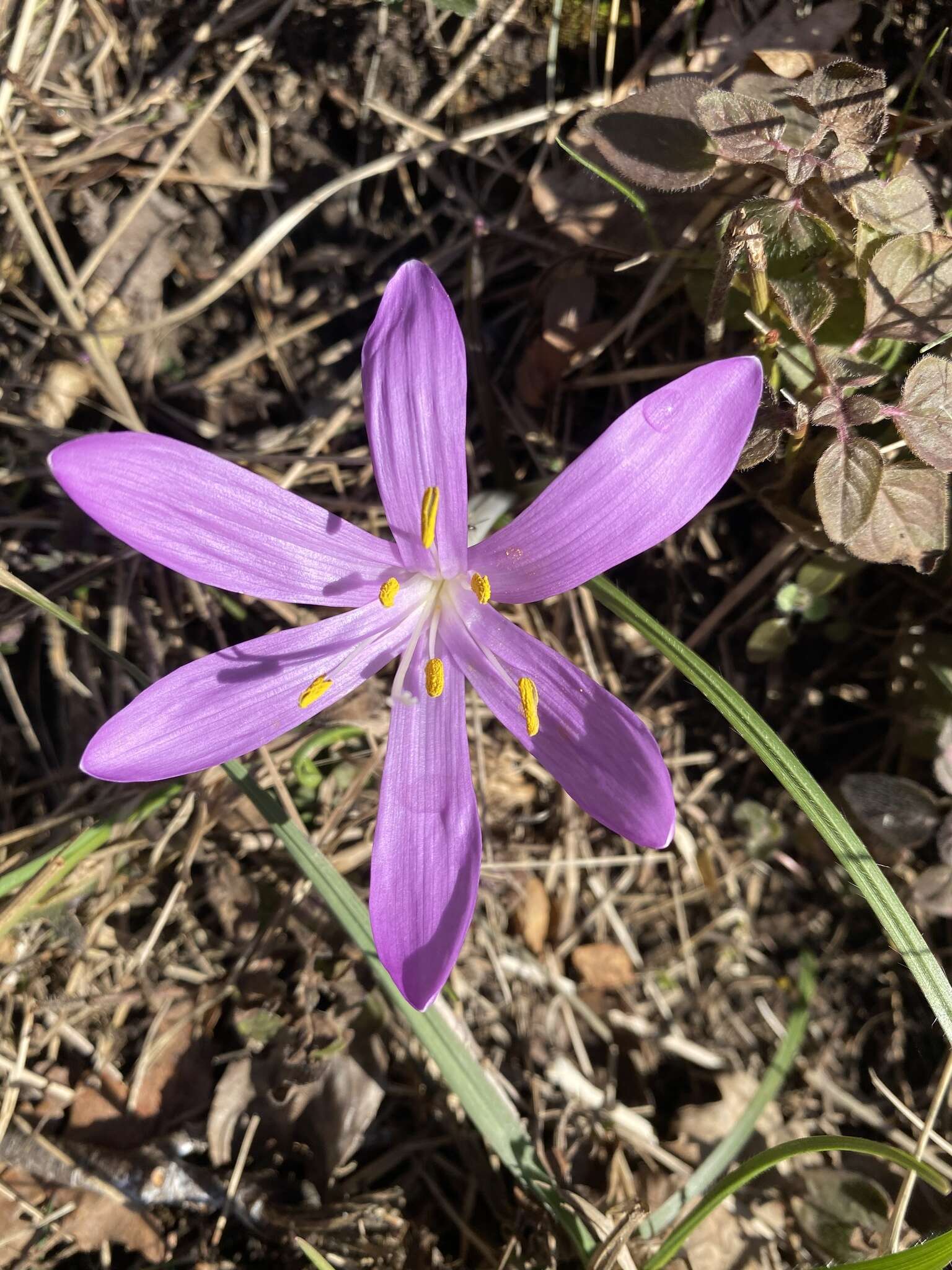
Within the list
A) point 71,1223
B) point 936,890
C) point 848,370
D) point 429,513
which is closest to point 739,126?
point 848,370

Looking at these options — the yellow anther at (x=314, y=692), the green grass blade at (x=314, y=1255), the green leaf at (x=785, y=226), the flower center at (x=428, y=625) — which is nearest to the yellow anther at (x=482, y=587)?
the flower center at (x=428, y=625)

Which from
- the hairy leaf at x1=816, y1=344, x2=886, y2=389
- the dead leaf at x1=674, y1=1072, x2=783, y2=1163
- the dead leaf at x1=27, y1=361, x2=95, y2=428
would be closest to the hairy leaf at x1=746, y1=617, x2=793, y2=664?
the hairy leaf at x1=816, y1=344, x2=886, y2=389

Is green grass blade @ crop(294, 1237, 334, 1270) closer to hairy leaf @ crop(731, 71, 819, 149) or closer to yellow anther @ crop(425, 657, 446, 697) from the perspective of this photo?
yellow anther @ crop(425, 657, 446, 697)

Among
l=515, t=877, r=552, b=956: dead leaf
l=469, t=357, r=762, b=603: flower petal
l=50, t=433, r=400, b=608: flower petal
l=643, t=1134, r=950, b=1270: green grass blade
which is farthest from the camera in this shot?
l=515, t=877, r=552, b=956: dead leaf

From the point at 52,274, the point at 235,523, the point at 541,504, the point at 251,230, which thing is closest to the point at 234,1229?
the point at 235,523

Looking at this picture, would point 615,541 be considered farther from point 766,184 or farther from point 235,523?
point 766,184

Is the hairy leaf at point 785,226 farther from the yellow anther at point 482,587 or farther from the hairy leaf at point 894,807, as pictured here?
the hairy leaf at point 894,807

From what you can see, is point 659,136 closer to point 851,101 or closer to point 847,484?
point 851,101
